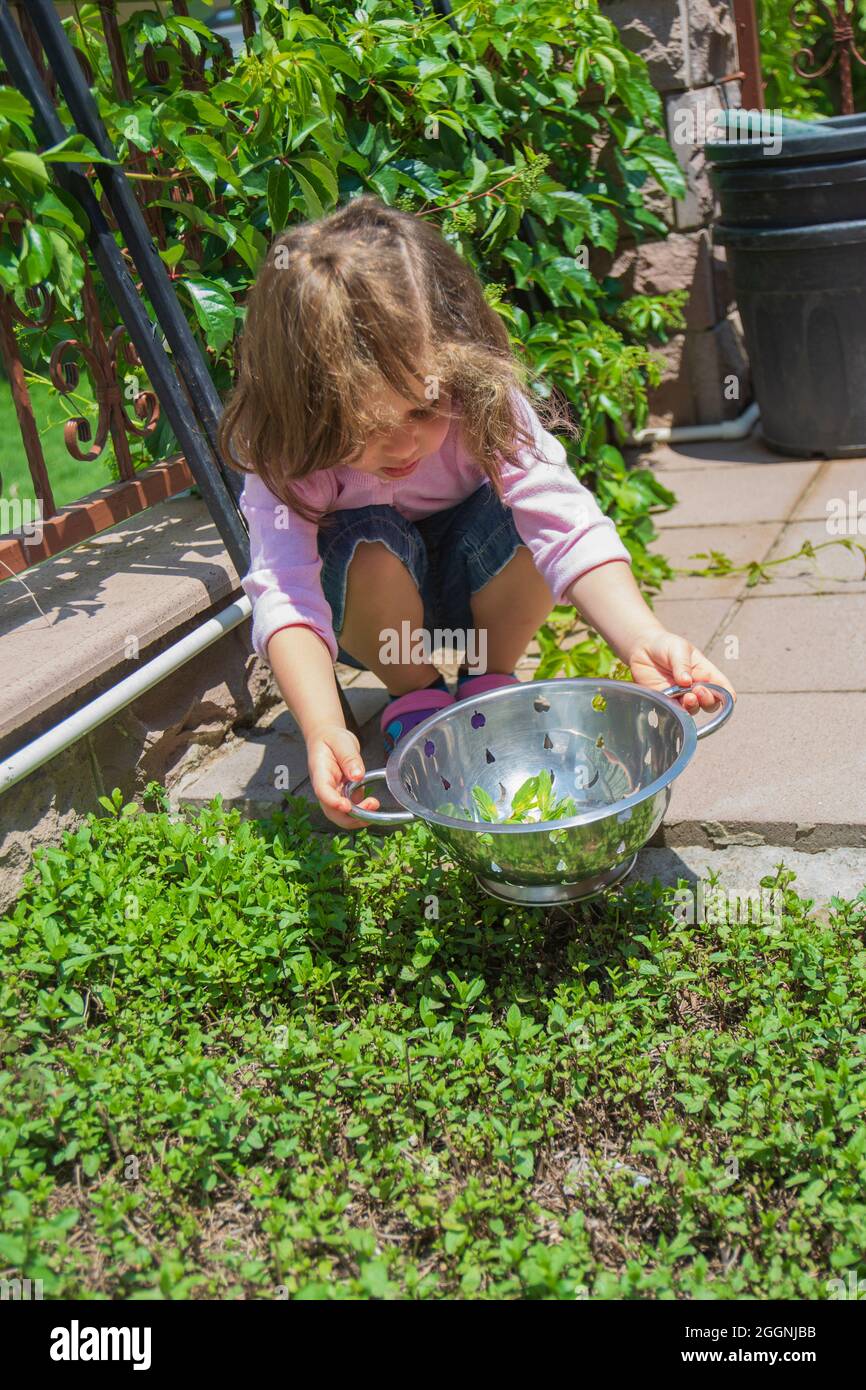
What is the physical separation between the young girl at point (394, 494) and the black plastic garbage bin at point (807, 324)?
5.93 feet

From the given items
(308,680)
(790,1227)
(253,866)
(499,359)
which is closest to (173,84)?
(499,359)

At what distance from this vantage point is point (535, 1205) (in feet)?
4.80

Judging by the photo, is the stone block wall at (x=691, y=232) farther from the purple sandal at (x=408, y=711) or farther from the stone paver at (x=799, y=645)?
the purple sandal at (x=408, y=711)

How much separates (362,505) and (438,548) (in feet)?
0.85

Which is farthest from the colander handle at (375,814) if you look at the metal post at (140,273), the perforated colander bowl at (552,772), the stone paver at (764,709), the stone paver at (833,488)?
the stone paver at (833,488)

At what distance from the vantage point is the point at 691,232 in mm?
3975

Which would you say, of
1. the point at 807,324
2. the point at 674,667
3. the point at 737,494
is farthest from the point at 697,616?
the point at 807,324

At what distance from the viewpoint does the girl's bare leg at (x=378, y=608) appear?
2.21 meters

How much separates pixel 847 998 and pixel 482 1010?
51 cm

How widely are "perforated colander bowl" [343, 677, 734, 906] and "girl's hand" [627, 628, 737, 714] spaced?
0.08 feet

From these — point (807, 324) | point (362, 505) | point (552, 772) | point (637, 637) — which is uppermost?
point (807, 324)

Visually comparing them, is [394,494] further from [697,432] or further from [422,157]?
[697,432]
